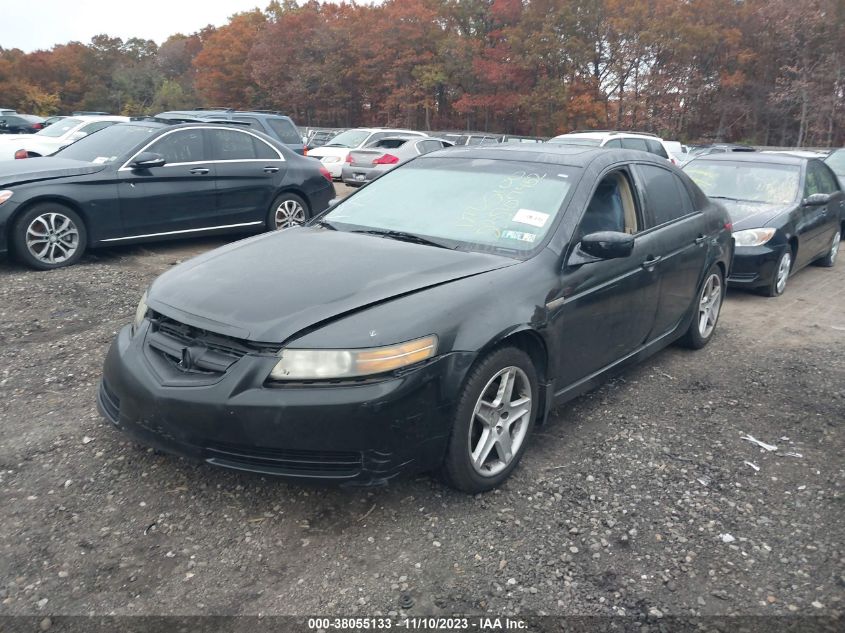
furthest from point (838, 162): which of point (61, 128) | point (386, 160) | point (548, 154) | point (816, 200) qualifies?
point (61, 128)

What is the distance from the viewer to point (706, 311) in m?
5.74

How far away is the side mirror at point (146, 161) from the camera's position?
773 centimetres

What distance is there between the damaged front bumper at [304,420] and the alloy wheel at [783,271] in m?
6.01

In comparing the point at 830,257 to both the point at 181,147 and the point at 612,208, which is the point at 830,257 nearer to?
the point at 612,208

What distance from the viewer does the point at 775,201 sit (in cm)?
820

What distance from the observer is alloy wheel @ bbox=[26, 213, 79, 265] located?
7105 millimetres

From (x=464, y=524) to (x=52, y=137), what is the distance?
685 inches

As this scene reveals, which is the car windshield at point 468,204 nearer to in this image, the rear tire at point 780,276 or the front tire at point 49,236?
the front tire at point 49,236

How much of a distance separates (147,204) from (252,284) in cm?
517

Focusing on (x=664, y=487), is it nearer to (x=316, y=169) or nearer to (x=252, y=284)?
(x=252, y=284)

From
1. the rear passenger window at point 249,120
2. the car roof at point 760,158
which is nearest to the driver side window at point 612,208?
the car roof at point 760,158

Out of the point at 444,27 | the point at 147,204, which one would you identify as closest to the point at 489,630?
the point at 147,204

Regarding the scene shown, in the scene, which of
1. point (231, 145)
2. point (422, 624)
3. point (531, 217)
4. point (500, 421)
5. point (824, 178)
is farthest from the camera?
point (824, 178)

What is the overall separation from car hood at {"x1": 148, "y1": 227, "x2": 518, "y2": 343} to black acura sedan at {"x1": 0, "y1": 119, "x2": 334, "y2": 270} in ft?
13.8
